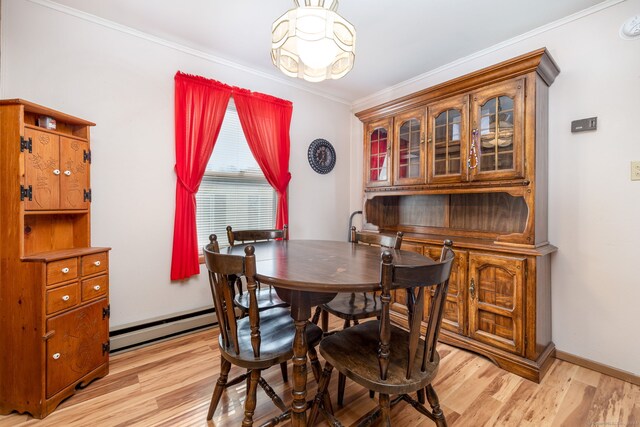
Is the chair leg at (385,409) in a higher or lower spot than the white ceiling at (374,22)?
lower

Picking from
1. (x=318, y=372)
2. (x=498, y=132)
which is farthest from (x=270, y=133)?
(x=318, y=372)

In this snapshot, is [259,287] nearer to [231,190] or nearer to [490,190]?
[231,190]

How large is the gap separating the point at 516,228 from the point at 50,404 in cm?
342

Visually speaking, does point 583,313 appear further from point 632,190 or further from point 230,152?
point 230,152

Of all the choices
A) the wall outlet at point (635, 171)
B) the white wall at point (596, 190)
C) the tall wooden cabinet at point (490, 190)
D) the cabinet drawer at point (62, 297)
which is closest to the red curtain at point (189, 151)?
the cabinet drawer at point (62, 297)

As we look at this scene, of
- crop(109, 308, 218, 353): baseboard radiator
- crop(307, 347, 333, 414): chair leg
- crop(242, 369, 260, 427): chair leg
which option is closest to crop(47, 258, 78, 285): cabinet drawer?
crop(109, 308, 218, 353): baseboard radiator

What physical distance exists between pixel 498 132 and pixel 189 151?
2.55 meters

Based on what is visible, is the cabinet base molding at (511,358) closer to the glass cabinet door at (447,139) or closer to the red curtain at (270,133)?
the glass cabinet door at (447,139)

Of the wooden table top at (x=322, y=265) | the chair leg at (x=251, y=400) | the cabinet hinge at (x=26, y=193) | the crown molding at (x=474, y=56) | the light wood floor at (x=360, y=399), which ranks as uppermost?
the crown molding at (x=474, y=56)

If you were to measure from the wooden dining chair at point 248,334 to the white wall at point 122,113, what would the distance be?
121cm

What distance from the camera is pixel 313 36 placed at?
1.40m

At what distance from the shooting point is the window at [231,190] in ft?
9.00

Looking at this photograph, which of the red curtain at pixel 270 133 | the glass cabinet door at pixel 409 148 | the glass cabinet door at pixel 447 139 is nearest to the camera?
the glass cabinet door at pixel 447 139

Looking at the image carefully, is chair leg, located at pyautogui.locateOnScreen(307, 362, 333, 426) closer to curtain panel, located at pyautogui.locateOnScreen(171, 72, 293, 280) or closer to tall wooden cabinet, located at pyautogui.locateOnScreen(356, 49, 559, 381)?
tall wooden cabinet, located at pyautogui.locateOnScreen(356, 49, 559, 381)
